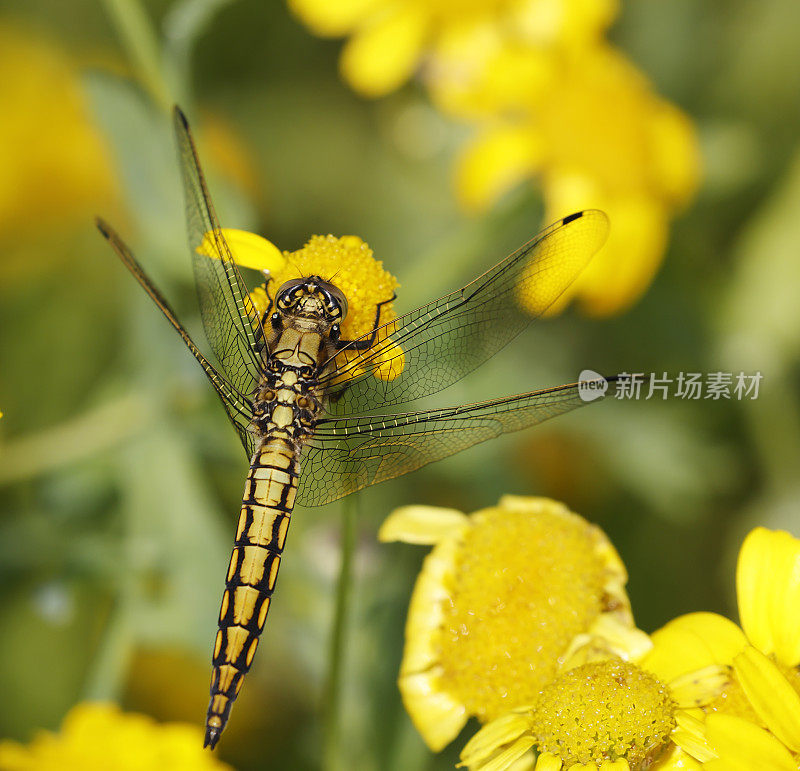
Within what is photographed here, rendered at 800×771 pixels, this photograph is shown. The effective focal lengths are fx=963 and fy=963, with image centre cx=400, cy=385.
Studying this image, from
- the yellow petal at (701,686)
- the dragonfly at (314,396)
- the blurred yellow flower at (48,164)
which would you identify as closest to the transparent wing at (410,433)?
the dragonfly at (314,396)

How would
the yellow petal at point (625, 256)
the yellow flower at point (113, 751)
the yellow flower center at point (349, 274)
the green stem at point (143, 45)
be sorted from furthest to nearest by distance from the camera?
the yellow petal at point (625, 256) → the green stem at point (143, 45) → the yellow flower at point (113, 751) → the yellow flower center at point (349, 274)

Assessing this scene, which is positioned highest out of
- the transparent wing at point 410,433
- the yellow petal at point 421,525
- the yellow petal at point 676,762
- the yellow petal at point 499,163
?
the yellow petal at point 499,163

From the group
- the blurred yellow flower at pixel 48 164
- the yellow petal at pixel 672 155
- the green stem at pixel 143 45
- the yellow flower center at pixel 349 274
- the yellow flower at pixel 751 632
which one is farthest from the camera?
the blurred yellow flower at pixel 48 164

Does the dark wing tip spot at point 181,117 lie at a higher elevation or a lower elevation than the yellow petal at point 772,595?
higher

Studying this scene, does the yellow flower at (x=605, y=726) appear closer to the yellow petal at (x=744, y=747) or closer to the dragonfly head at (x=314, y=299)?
the yellow petal at (x=744, y=747)

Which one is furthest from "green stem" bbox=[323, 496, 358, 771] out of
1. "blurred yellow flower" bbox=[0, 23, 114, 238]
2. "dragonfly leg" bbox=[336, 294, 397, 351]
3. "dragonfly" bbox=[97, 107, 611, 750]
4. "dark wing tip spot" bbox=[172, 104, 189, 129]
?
"blurred yellow flower" bbox=[0, 23, 114, 238]

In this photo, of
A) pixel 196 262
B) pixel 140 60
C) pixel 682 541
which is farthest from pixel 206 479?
pixel 682 541
